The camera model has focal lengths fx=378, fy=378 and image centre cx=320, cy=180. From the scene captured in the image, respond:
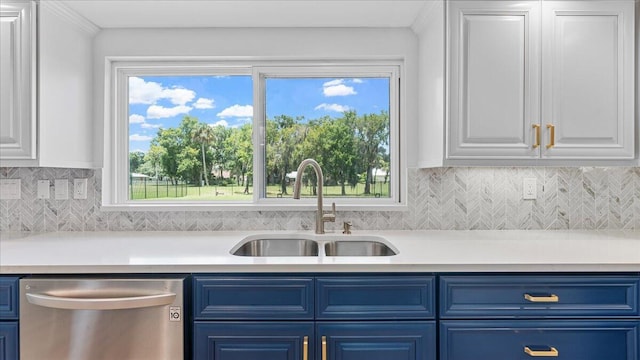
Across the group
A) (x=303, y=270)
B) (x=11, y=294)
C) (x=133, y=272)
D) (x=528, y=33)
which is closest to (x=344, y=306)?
(x=303, y=270)

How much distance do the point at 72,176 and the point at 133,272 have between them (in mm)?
1120

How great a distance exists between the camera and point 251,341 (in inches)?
54.8

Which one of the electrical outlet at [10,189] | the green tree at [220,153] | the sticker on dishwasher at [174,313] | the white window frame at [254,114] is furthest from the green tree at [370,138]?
the electrical outlet at [10,189]

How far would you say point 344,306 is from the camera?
4.59 ft

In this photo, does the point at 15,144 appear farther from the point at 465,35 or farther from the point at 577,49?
the point at 577,49

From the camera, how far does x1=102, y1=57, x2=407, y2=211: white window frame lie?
2.17 meters

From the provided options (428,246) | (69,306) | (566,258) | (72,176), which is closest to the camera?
(69,306)

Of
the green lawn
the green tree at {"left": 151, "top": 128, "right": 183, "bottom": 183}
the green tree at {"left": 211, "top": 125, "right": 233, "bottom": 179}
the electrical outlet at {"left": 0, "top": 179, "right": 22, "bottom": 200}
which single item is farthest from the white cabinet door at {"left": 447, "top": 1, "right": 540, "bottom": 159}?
the electrical outlet at {"left": 0, "top": 179, "right": 22, "bottom": 200}

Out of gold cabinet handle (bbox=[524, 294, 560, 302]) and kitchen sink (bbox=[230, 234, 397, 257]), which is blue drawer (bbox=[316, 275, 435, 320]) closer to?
gold cabinet handle (bbox=[524, 294, 560, 302])

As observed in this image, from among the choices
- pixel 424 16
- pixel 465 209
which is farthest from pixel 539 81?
pixel 465 209

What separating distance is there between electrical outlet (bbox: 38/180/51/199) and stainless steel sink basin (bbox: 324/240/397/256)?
1.60 meters

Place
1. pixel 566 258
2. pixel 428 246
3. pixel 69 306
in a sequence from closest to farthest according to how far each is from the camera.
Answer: pixel 69 306 < pixel 566 258 < pixel 428 246

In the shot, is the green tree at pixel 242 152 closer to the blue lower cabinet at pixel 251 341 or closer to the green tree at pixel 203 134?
the green tree at pixel 203 134

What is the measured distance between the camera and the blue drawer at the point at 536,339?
141 centimetres
